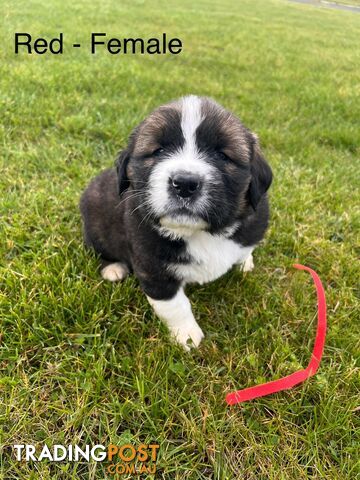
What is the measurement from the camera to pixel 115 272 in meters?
3.05

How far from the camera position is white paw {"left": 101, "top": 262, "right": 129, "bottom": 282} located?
3.02 m

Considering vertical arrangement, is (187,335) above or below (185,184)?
below

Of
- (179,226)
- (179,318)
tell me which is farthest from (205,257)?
(179,318)

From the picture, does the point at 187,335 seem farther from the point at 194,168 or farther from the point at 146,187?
the point at 194,168

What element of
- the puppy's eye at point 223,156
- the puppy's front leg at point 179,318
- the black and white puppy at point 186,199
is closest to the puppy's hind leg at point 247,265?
the black and white puppy at point 186,199

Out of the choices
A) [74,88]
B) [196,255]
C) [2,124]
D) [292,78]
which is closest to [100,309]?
[196,255]

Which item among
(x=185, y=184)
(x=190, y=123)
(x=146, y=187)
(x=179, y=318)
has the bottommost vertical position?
(x=179, y=318)

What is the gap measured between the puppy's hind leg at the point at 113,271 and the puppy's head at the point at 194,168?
0.81 metres

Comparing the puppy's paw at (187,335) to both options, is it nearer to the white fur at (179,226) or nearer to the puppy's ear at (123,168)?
the white fur at (179,226)

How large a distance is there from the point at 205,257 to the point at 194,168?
24.8 inches

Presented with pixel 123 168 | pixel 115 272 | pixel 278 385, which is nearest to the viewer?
pixel 278 385

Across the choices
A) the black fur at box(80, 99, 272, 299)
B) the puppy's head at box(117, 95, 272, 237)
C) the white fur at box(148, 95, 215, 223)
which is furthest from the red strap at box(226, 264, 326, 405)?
the white fur at box(148, 95, 215, 223)

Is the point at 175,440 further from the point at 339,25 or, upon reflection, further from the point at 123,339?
the point at 339,25

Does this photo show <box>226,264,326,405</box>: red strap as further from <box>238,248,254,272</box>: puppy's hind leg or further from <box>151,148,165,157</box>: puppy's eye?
<box>151,148,165,157</box>: puppy's eye
